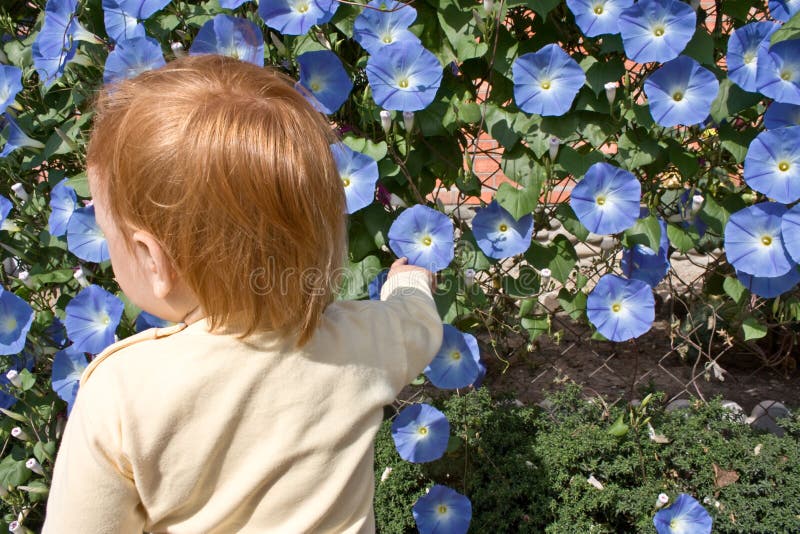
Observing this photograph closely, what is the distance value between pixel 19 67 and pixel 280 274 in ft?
3.80

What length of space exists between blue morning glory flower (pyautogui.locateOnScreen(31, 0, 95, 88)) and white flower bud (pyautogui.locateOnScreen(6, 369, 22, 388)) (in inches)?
25.5

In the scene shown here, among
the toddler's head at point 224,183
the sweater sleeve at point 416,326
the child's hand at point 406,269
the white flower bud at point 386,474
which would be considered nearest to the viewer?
the toddler's head at point 224,183

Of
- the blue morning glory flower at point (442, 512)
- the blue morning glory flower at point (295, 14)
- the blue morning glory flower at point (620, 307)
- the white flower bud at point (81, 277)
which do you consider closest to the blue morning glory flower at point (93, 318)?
the white flower bud at point (81, 277)

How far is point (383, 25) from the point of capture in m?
1.46

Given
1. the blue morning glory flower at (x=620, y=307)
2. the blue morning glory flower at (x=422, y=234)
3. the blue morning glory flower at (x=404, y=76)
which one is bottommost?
the blue morning glory flower at (x=620, y=307)

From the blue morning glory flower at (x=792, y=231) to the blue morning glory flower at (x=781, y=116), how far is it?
0.17m

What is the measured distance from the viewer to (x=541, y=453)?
1.74 m

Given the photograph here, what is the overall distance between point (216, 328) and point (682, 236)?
1.09 m

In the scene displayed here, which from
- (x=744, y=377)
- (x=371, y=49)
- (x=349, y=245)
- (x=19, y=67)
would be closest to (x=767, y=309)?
(x=744, y=377)

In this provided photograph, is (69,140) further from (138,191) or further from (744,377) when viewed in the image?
(744,377)

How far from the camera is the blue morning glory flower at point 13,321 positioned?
1.61m

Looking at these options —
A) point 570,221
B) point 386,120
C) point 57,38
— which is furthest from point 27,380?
point 570,221

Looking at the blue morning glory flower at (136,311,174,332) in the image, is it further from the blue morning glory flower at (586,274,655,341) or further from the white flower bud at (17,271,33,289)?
the blue morning glory flower at (586,274,655,341)

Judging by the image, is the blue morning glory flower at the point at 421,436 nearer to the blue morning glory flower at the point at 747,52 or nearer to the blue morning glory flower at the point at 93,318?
the blue morning glory flower at the point at 93,318
